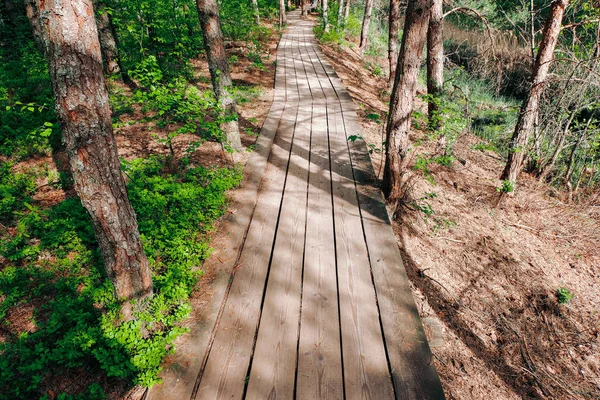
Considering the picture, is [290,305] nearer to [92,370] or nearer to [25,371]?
[92,370]

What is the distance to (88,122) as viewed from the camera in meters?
1.73

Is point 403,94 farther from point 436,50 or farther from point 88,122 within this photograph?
point 88,122

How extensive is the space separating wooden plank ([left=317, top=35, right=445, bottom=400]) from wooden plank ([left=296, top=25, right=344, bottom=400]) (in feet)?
1.35

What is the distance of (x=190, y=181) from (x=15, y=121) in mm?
4129

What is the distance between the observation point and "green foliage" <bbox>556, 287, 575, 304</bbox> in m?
3.64

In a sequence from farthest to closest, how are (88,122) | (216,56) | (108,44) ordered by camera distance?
(108,44), (216,56), (88,122)

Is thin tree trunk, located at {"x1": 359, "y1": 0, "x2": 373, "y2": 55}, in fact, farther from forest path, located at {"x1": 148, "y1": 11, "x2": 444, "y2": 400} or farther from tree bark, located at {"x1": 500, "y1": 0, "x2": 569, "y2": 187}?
forest path, located at {"x1": 148, "y1": 11, "x2": 444, "y2": 400}

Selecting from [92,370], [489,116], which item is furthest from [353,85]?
[92,370]

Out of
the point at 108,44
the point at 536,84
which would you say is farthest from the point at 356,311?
the point at 108,44

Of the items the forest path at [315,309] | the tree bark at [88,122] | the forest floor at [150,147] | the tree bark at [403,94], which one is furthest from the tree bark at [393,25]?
the tree bark at [88,122]

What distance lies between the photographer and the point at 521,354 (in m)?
2.91

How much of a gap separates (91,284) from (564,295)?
5397 millimetres

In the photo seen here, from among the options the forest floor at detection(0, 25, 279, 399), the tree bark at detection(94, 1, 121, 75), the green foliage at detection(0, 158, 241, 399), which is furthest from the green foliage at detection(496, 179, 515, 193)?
the tree bark at detection(94, 1, 121, 75)

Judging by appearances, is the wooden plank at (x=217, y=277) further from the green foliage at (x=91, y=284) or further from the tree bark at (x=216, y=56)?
the tree bark at (x=216, y=56)
